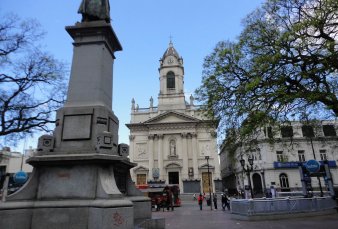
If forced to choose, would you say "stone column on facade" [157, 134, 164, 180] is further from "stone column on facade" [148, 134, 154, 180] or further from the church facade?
"stone column on facade" [148, 134, 154, 180]

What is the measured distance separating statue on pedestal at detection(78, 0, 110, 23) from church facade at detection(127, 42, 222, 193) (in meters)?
41.7

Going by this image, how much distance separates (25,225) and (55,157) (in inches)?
58.2

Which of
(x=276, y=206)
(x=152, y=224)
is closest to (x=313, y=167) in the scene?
(x=276, y=206)

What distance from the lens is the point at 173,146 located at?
51625 millimetres

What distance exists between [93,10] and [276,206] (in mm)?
13473

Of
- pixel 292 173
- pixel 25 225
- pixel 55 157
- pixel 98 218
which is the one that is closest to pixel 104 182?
pixel 98 218

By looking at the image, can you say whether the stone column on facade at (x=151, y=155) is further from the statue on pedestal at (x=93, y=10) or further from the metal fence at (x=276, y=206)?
the statue on pedestal at (x=93, y=10)

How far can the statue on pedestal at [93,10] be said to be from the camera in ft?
25.2

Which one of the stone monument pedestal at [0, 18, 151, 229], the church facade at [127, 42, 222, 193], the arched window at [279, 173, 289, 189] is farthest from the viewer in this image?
the church facade at [127, 42, 222, 193]

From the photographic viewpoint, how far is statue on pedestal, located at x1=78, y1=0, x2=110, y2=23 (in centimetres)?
768

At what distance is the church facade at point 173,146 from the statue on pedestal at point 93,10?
137ft

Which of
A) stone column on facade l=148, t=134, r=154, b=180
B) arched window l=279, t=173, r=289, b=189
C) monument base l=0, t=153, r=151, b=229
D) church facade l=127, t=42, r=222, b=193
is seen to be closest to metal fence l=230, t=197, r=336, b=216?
monument base l=0, t=153, r=151, b=229

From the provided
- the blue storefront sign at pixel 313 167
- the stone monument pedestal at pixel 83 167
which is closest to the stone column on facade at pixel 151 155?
the blue storefront sign at pixel 313 167

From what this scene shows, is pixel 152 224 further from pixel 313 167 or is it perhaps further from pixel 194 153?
pixel 194 153
